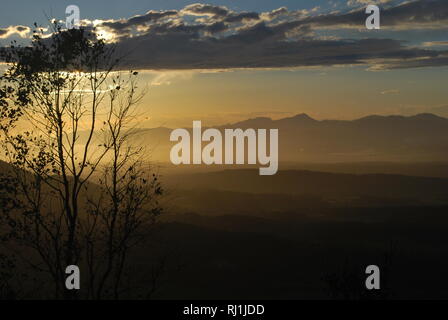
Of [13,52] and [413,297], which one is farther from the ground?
[13,52]

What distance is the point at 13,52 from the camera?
81.6 feet

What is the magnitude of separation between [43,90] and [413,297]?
18976 centimetres

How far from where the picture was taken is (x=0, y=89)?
24891 millimetres

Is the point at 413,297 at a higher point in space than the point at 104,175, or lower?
lower
